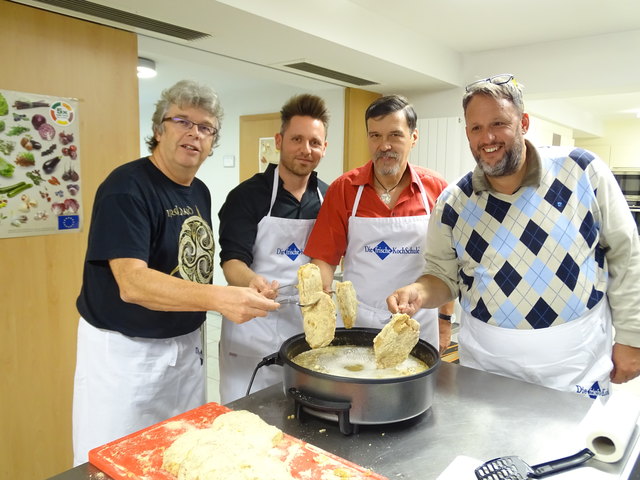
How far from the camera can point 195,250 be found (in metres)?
1.64

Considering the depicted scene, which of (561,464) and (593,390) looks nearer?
(561,464)

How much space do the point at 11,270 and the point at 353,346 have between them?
1.64 meters

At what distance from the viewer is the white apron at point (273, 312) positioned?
199 cm

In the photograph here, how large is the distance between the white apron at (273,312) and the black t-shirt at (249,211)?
27 millimetres

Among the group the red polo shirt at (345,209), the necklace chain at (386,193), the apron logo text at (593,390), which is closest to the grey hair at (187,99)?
the red polo shirt at (345,209)

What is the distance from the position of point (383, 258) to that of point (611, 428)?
Result: 1086mm

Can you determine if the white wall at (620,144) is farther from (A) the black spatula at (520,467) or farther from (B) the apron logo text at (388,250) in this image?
(A) the black spatula at (520,467)

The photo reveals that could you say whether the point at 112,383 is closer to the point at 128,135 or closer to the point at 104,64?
the point at 128,135

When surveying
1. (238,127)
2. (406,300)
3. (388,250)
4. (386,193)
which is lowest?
(406,300)

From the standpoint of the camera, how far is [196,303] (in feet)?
4.17

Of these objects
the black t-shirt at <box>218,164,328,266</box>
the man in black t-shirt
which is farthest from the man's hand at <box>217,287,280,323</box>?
the black t-shirt at <box>218,164,328,266</box>

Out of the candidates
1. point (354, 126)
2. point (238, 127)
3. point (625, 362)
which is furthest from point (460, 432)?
point (238, 127)

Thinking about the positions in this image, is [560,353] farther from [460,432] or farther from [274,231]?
[274,231]

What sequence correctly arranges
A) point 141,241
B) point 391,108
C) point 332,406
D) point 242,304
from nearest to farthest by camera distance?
1. point 332,406
2. point 242,304
3. point 141,241
4. point 391,108
